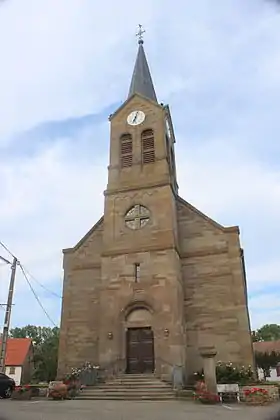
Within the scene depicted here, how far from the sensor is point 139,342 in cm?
2197

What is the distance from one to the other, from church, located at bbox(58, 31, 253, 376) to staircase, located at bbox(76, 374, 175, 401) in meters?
1.29

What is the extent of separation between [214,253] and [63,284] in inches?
399

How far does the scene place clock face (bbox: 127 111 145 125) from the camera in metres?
29.1

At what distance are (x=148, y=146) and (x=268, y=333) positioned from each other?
70.7m

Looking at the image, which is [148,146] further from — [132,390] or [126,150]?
[132,390]

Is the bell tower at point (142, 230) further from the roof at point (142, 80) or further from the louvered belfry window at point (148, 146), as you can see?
the roof at point (142, 80)

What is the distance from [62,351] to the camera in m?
24.2

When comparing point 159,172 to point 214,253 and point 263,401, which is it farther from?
point 263,401

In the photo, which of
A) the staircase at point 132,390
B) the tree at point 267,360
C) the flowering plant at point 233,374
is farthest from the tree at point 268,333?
the staircase at point 132,390

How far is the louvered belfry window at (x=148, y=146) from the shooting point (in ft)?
89.6

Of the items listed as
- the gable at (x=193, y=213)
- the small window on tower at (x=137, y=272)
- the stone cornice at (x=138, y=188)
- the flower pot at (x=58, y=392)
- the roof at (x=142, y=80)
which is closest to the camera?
the flower pot at (x=58, y=392)

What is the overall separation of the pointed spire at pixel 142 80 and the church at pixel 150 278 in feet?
12.6

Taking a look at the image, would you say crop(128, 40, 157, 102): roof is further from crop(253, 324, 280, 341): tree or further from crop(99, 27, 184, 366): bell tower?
crop(253, 324, 280, 341): tree

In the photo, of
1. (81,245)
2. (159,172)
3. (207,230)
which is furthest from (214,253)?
(81,245)
